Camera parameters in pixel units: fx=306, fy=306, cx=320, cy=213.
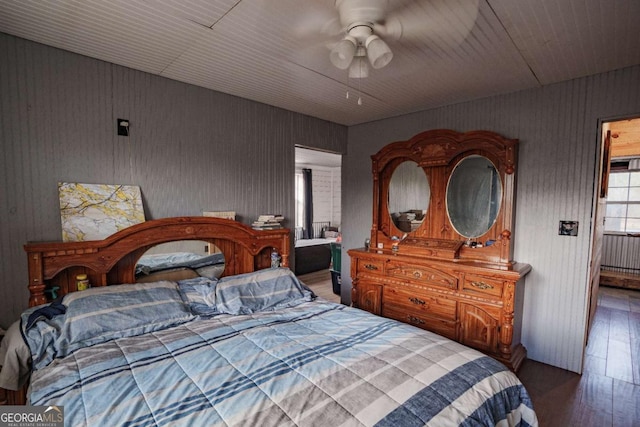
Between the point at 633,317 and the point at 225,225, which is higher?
the point at 225,225

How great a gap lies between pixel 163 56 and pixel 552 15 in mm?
2383

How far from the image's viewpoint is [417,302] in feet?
9.78

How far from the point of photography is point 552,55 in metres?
2.09

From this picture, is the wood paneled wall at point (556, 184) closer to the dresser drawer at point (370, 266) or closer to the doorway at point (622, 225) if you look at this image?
the dresser drawer at point (370, 266)

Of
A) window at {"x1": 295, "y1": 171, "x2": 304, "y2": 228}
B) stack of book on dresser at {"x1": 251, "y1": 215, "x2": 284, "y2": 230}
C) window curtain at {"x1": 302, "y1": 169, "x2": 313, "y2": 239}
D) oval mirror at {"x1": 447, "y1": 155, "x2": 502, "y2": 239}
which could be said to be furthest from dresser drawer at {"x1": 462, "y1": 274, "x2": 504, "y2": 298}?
window at {"x1": 295, "y1": 171, "x2": 304, "y2": 228}

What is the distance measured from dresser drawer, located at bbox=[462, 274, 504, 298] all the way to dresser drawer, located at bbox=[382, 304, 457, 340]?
14.1 inches

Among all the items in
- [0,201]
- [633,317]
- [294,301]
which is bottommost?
[633,317]

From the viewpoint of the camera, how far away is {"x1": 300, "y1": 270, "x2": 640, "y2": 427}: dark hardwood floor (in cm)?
205

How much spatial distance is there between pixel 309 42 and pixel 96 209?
186 centimetres

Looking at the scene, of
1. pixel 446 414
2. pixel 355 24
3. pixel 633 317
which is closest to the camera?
pixel 446 414

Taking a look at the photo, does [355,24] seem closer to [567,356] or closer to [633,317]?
[567,356]

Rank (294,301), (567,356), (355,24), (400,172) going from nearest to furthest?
1. (355,24)
2. (294,301)
3. (567,356)
4. (400,172)

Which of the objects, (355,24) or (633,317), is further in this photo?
(633,317)

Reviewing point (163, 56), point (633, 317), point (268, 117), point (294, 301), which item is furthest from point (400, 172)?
point (633, 317)
